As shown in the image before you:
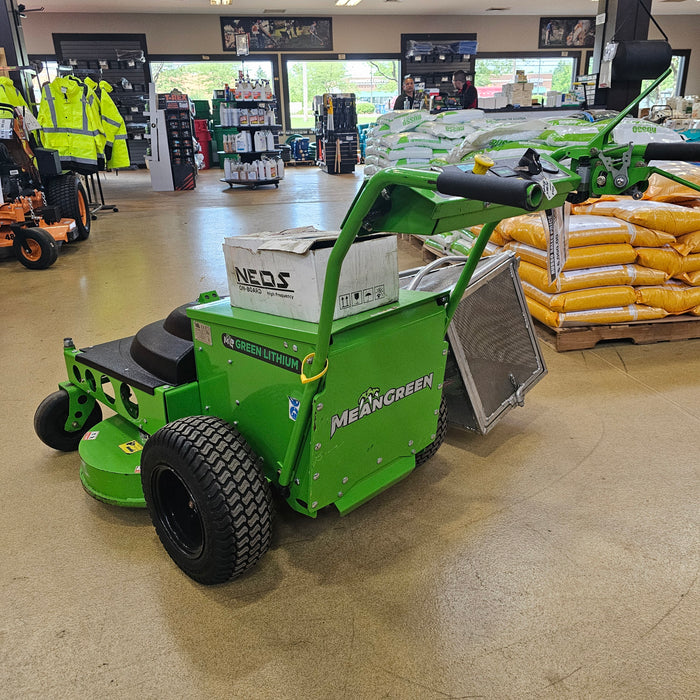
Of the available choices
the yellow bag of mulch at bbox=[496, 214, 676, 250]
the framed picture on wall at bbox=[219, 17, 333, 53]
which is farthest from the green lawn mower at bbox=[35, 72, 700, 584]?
the framed picture on wall at bbox=[219, 17, 333, 53]

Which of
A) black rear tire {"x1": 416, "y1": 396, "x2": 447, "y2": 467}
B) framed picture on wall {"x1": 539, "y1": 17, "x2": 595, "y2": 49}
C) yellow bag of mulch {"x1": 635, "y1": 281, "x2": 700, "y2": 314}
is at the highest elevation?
framed picture on wall {"x1": 539, "y1": 17, "x2": 595, "y2": 49}

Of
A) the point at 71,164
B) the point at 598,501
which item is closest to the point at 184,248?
the point at 71,164

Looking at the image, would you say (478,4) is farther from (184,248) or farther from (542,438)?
(542,438)

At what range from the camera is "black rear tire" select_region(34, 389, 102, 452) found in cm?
234

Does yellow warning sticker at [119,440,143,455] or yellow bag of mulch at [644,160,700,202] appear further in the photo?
yellow bag of mulch at [644,160,700,202]

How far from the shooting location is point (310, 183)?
11.8 meters

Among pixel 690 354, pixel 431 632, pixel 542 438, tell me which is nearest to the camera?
pixel 431 632

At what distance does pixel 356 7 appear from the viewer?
50.6ft

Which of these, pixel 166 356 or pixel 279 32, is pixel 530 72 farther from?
pixel 166 356

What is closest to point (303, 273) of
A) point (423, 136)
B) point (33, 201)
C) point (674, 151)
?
point (674, 151)

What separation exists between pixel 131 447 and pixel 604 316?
2416 mm

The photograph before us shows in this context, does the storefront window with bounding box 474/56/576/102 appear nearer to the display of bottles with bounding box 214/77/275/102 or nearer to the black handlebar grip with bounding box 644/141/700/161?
the display of bottles with bounding box 214/77/275/102

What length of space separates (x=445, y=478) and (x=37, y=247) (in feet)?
15.5

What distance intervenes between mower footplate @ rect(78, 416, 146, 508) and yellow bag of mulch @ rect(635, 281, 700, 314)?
103 inches
